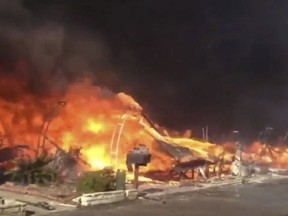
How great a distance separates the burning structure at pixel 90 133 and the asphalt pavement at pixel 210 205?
12.6 ft

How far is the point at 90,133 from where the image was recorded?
24766mm

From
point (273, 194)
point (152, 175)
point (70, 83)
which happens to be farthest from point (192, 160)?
point (70, 83)

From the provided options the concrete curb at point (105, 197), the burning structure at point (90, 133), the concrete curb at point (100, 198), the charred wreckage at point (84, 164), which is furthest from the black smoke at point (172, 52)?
the concrete curb at point (100, 198)

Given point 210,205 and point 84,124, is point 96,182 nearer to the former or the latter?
→ point 210,205

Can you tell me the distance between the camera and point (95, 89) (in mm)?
26734

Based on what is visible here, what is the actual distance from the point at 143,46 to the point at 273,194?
37.9 feet

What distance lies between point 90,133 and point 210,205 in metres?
8.29

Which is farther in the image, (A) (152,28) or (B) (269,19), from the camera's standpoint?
(B) (269,19)

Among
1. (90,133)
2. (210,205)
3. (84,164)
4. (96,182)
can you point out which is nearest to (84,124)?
(90,133)

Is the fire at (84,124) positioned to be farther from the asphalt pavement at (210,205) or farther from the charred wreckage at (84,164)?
the asphalt pavement at (210,205)

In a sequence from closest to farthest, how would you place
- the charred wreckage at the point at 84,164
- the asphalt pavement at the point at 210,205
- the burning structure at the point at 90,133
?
the asphalt pavement at the point at 210,205 < the charred wreckage at the point at 84,164 < the burning structure at the point at 90,133

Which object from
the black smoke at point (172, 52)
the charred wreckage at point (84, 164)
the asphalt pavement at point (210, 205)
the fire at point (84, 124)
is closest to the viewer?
the asphalt pavement at point (210, 205)

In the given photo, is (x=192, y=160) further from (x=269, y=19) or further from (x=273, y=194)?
(x=269, y=19)

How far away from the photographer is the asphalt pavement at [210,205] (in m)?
15.9
